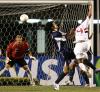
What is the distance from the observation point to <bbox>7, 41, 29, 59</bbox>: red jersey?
13.6 meters

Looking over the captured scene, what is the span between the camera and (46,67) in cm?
1456

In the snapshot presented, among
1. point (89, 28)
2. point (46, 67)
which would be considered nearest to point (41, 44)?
point (46, 67)

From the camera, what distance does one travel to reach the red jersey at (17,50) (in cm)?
1364

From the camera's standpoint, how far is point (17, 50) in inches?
539

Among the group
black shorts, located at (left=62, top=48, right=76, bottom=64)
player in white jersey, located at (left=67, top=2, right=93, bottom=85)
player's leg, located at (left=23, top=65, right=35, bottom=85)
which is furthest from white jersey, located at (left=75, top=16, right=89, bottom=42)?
player's leg, located at (left=23, top=65, right=35, bottom=85)

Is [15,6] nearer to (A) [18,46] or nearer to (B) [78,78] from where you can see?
(A) [18,46]

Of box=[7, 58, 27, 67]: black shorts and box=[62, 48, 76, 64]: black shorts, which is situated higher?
box=[62, 48, 76, 64]: black shorts

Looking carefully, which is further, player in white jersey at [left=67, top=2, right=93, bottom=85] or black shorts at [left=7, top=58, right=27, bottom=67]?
black shorts at [left=7, top=58, right=27, bottom=67]

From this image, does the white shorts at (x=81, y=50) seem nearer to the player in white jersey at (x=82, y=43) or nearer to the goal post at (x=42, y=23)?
the player in white jersey at (x=82, y=43)

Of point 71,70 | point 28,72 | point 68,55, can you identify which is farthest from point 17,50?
point 71,70

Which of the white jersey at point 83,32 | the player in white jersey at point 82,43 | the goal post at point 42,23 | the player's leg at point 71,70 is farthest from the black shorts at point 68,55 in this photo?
the goal post at point 42,23

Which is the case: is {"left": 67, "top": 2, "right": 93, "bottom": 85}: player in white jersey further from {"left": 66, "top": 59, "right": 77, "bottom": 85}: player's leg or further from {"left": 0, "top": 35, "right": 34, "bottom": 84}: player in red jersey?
{"left": 0, "top": 35, "right": 34, "bottom": 84}: player in red jersey

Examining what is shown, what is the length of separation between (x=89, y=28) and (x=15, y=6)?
88.4 inches

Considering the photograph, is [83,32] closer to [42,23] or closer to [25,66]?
[25,66]
